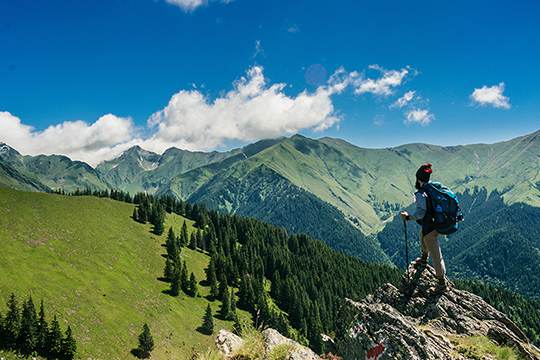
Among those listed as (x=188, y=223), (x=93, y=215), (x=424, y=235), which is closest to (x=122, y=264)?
(x=93, y=215)

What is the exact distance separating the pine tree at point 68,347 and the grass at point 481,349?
73.4m

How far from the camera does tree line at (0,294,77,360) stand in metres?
65.9

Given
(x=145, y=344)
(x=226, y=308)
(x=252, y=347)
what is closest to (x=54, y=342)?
(x=145, y=344)

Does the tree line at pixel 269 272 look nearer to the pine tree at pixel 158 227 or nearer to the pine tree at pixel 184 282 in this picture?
the pine tree at pixel 184 282

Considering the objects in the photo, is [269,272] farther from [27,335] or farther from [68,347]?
[27,335]

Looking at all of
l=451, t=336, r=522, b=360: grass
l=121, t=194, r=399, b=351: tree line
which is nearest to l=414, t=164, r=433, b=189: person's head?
l=451, t=336, r=522, b=360: grass

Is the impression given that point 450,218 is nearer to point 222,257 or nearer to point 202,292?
point 202,292

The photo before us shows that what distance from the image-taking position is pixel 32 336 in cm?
6638

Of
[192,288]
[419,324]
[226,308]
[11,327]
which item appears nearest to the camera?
[419,324]

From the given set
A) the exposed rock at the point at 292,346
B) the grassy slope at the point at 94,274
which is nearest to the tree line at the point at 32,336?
the grassy slope at the point at 94,274

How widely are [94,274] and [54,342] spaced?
3693 cm

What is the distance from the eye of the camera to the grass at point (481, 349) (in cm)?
1077

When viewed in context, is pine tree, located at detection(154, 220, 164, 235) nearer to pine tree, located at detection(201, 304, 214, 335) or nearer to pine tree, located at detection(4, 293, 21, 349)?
pine tree, located at detection(201, 304, 214, 335)

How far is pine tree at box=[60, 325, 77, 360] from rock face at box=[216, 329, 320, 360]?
6848 centimetres
